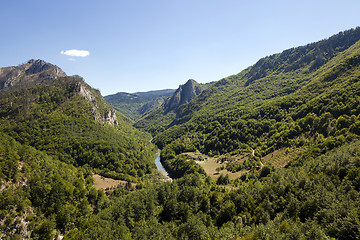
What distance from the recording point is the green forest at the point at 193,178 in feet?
140

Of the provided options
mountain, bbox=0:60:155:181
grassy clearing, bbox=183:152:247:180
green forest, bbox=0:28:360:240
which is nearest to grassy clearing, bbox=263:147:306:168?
green forest, bbox=0:28:360:240

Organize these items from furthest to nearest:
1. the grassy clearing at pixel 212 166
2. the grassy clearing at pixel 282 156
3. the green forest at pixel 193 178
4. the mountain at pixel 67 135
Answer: the mountain at pixel 67 135, the grassy clearing at pixel 212 166, the grassy clearing at pixel 282 156, the green forest at pixel 193 178

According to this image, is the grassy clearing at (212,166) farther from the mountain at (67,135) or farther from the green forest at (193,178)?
the mountain at (67,135)

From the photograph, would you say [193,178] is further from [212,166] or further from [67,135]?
[67,135]

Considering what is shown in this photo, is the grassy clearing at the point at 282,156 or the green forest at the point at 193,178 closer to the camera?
the green forest at the point at 193,178

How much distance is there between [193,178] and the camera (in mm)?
83062

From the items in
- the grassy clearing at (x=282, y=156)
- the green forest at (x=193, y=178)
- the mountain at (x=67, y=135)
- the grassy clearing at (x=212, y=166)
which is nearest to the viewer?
the green forest at (x=193, y=178)

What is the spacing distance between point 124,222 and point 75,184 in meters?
66.0

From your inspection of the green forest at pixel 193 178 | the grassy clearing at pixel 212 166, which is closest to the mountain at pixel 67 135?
the green forest at pixel 193 178

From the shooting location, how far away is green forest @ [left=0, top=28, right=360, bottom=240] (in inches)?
1679

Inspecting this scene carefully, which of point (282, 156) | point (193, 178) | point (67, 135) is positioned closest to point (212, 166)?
point (282, 156)

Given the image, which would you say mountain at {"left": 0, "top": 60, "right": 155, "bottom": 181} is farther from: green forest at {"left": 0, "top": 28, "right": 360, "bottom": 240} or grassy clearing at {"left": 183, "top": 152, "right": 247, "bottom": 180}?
grassy clearing at {"left": 183, "top": 152, "right": 247, "bottom": 180}

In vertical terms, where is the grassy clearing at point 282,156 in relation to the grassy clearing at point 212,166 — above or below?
above

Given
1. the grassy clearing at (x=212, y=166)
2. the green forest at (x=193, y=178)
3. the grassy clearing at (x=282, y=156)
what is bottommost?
the grassy clearing at (x=212, y=166)
